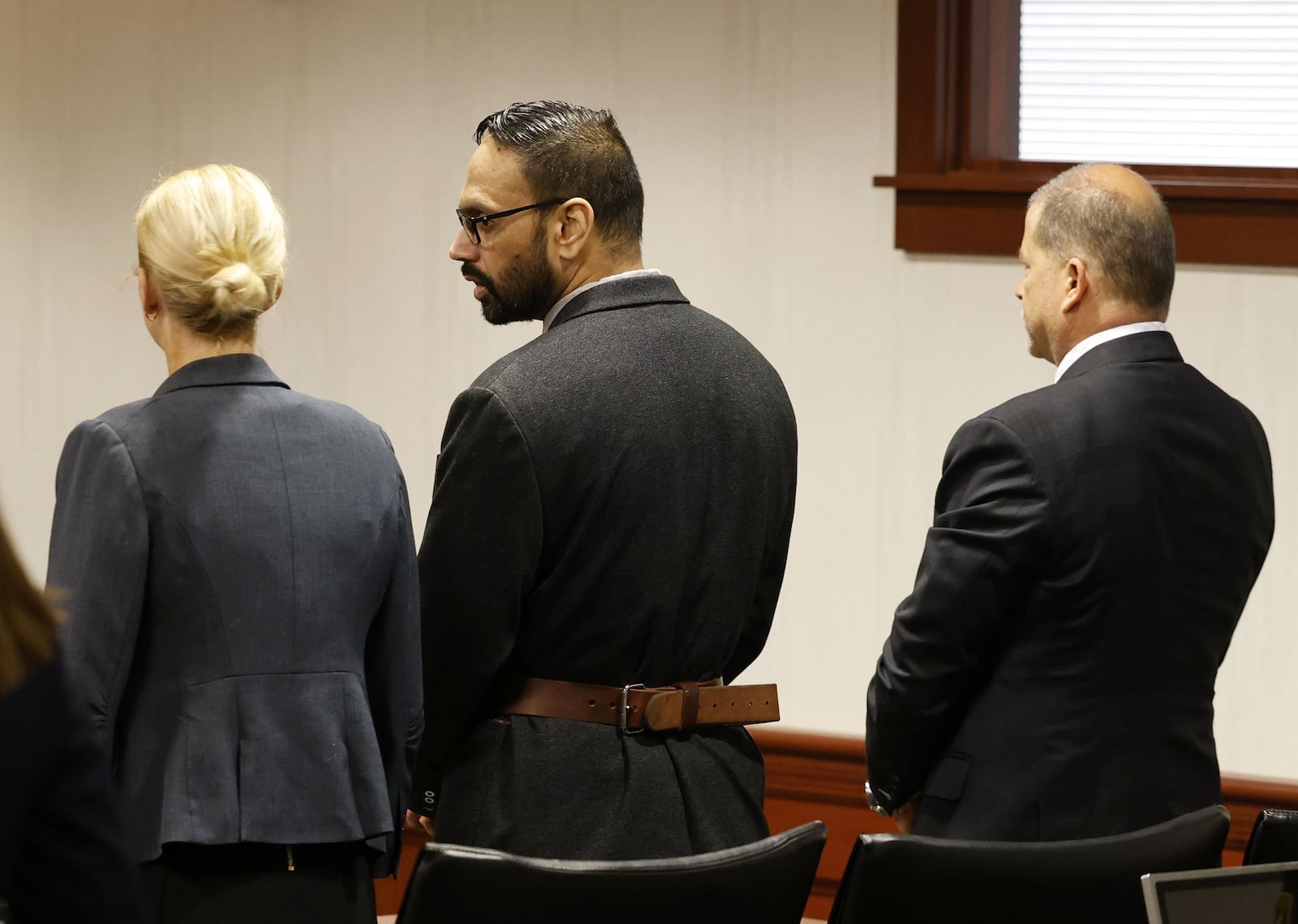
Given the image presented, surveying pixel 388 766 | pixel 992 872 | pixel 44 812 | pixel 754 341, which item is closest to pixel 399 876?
pixel 754 341

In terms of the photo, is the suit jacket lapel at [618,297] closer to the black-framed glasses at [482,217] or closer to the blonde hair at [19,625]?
the black-framed glasses at [482,217]

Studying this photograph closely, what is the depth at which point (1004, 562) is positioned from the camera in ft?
6.79

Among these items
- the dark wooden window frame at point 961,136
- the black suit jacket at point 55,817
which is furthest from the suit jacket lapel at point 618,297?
the dark wooden window frame at point 961,136

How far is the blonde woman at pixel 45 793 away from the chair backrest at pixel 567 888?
459 millimetres

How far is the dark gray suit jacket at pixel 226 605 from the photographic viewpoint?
1.77 m

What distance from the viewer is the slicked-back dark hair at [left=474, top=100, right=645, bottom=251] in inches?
84.3

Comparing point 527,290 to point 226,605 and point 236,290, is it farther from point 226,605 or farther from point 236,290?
point 226,605

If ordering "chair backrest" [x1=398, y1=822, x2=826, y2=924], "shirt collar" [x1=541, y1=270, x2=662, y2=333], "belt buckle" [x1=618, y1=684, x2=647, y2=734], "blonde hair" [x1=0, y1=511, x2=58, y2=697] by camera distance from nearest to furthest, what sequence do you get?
"blonde hair" [x1=0, y1=511, x2=58, y2=697]
"chair backrest" [x1=398, y1=822, x2=826, y2=924]
"belt buckle" [x1=618, y1=684, x2=647, y2=734]
"shirt collar" [x1=541, y1=270, x2=662, y2=333]

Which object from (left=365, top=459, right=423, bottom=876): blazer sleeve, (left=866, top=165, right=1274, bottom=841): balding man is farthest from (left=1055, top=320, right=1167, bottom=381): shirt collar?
(left=365, top=459, right=423, bottom=876): blazer sleeve

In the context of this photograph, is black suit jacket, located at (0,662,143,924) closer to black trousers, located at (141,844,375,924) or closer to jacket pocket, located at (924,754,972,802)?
black trousers, located at (141,844,375,924)

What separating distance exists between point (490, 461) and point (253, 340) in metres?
0.31

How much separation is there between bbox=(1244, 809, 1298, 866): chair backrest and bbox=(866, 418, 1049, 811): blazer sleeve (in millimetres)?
405

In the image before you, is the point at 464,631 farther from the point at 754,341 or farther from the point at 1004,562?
the point at 754,341

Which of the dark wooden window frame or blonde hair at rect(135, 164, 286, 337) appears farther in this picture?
the dark wooden window frame
